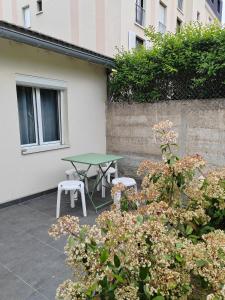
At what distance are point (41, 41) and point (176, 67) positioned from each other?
2.72m

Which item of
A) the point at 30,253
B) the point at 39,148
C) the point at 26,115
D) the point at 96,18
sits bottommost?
the point at 30,253

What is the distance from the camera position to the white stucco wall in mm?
4039

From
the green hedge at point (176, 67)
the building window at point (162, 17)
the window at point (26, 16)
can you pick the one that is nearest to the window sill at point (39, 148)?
the green hedge at point (176, 67)

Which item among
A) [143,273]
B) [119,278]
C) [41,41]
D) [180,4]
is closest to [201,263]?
[143,273]

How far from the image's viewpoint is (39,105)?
477 cm

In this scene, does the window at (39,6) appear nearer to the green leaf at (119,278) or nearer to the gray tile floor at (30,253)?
the gray tile floor at (30,253)

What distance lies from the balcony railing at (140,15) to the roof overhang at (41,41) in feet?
20.4

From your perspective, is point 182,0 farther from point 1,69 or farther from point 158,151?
point 1,69

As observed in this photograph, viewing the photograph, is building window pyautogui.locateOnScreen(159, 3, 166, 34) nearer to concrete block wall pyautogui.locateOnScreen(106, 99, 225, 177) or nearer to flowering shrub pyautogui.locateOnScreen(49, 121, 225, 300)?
concrete block wall pyautogui.locateOnScreen(106, 99, 225, 177)

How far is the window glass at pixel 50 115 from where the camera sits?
492 cm

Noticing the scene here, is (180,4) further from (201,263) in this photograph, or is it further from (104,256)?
(104,256)

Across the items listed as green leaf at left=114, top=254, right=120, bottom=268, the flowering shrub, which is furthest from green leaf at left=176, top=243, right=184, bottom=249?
green leaf at left=114, top=254, right=120, bottom=268

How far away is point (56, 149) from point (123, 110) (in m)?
2.01

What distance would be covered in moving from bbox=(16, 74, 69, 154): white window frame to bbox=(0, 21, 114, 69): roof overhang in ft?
2.25
